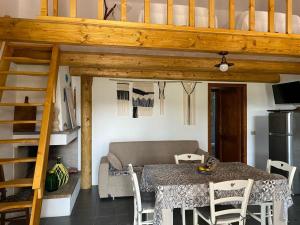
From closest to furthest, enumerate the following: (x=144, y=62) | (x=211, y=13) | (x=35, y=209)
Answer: (x=35, y=209)
(x=211, y=13)
(x=144, y=62)

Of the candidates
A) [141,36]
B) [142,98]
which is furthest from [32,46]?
[142,98]

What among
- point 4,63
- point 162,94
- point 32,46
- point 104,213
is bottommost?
point 104,213

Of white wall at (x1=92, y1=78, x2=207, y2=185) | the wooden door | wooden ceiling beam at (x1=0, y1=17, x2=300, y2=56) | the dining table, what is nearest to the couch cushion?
white wall at (x1=92, y1=78, x2=207, y2=185)

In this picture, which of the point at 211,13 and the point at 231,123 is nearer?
the point at 211,13

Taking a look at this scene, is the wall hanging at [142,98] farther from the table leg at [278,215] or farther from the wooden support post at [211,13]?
the table leg at [278,215]

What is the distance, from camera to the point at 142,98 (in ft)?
17.4

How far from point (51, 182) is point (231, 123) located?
4.37 metres

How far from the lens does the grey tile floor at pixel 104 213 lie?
3.31m

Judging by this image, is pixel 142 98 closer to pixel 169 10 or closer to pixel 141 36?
pixel 141 36

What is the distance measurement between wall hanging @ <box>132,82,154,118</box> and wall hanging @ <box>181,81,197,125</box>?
75 cm

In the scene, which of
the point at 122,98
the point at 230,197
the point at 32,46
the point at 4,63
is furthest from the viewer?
the point at 122,98

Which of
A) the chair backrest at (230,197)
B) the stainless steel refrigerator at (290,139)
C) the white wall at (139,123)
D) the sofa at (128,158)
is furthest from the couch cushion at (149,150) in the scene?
the chair backrest at (230,197)

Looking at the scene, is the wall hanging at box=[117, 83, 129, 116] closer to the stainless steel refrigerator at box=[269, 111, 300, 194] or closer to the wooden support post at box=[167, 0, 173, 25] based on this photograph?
the wooden support post at box=[167, 0, 173, 25]

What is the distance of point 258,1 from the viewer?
410 cm
